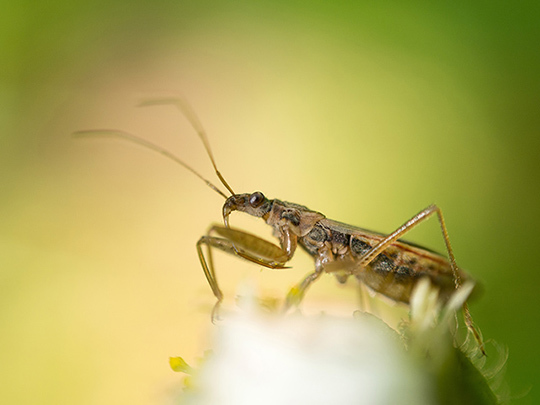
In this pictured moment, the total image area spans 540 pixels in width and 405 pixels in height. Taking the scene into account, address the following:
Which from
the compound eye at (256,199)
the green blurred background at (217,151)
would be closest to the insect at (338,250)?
the compound eye at (256,199)

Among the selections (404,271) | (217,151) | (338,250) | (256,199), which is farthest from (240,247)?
(217,151)

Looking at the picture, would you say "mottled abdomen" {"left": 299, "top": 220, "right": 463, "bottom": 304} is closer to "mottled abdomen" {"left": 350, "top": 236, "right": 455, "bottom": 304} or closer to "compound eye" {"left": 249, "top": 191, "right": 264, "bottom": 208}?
"mottled abdomen" {"left": 350, "top": 236, "right": 455, "bottom": 304}

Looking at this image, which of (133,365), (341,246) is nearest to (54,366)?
(133,365)

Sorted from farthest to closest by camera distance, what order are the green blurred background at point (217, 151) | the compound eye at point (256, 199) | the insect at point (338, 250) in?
the green blurred background at point (217, 151), the compound eye at point (256, 199), the insect at point (338, 250)

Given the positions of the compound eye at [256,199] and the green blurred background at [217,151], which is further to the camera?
the green blurred background at [217,151]

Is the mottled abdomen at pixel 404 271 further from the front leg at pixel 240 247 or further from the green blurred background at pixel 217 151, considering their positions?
the green blurred background at pixel 217 151
